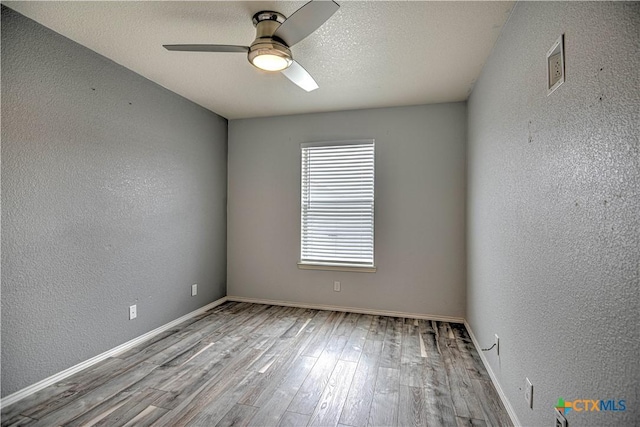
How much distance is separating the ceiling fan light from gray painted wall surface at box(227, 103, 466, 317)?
175 cm

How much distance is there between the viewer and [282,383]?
6.90ft

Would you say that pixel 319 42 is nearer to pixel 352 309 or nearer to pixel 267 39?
pixel 267 39

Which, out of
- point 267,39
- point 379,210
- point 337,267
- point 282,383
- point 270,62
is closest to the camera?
point 267,39

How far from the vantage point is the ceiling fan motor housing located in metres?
1.79

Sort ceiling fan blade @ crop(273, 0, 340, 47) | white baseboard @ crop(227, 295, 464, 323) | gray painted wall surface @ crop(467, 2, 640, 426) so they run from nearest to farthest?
1. gray painted wall surface @ crop(467, 2, 640, 426)
2. ceiling fan blade @ crop(273, 0, 340, 47)
3. white baseboard @ crop(227, 295, 464, 323)

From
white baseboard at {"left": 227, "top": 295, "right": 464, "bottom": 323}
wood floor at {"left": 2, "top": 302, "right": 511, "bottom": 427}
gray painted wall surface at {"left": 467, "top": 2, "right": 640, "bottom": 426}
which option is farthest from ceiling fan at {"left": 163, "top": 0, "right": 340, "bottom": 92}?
white baseboard at {"left": 227, "top": 295, "right": 464, "bottom": 323}

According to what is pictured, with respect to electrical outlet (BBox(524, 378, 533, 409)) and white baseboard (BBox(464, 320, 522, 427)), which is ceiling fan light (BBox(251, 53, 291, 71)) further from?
white baseboard (BBox(464, 320, 522, 427))

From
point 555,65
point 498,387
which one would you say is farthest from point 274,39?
point 498,387

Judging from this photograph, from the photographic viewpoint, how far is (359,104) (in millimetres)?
3436

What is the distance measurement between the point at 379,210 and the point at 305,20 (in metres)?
2.35

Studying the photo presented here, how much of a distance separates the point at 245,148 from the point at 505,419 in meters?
3.80

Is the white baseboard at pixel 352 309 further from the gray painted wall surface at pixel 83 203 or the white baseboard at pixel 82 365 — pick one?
the gray painted wall surface at pixel 83 203

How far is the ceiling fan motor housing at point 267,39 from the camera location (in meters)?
1.79

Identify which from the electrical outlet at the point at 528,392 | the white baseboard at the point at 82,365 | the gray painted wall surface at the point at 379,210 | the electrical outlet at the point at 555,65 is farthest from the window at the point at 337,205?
the electrical outlet at the point at 555,65
